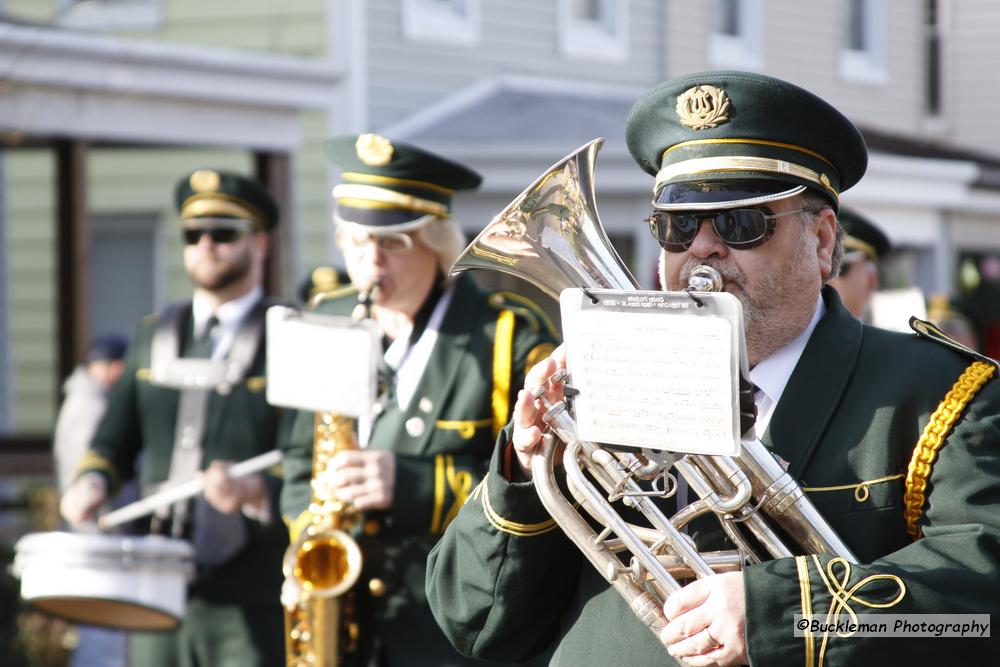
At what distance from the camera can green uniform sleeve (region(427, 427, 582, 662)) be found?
2.77 metres

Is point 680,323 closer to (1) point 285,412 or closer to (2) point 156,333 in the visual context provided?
(1) point 285,412

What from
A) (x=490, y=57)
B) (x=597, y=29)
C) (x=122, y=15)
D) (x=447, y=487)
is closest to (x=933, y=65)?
(x=597, y=29)

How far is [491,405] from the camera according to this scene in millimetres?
4406

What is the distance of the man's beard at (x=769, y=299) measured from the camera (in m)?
2.72

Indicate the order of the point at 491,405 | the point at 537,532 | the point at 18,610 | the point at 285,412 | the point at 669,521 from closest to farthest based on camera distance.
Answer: the point at 669,521 → the point at 537,532 → the point at 491,405 → the point at 285,412 → the point at 18,610

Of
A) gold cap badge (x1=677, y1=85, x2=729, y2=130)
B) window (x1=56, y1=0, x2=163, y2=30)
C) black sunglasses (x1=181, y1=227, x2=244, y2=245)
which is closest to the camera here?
gold cap badge (x1=677, y1=85, x2=729, y2=130)

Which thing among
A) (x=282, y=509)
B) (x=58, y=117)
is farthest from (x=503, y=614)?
(x=58, y=117)

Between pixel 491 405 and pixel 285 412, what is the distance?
4.13 feet

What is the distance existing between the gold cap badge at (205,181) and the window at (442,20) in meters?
5.73

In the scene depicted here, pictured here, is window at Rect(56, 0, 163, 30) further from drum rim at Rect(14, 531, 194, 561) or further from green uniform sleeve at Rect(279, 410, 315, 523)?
green uniform sleeve at Rect(279, 410, 315, 523)

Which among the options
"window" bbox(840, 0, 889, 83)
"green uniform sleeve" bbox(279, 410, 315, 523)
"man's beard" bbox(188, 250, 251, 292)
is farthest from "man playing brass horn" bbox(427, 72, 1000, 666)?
"window" bbox(840, 0, 889, 83)

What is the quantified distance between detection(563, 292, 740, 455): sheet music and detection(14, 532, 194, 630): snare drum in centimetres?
279

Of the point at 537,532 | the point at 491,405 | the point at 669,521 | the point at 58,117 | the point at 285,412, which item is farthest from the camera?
the point at 58,117

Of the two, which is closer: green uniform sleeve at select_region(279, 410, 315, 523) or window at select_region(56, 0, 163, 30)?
green uniform sleeve at select_region(279, 410, 315, 523)
